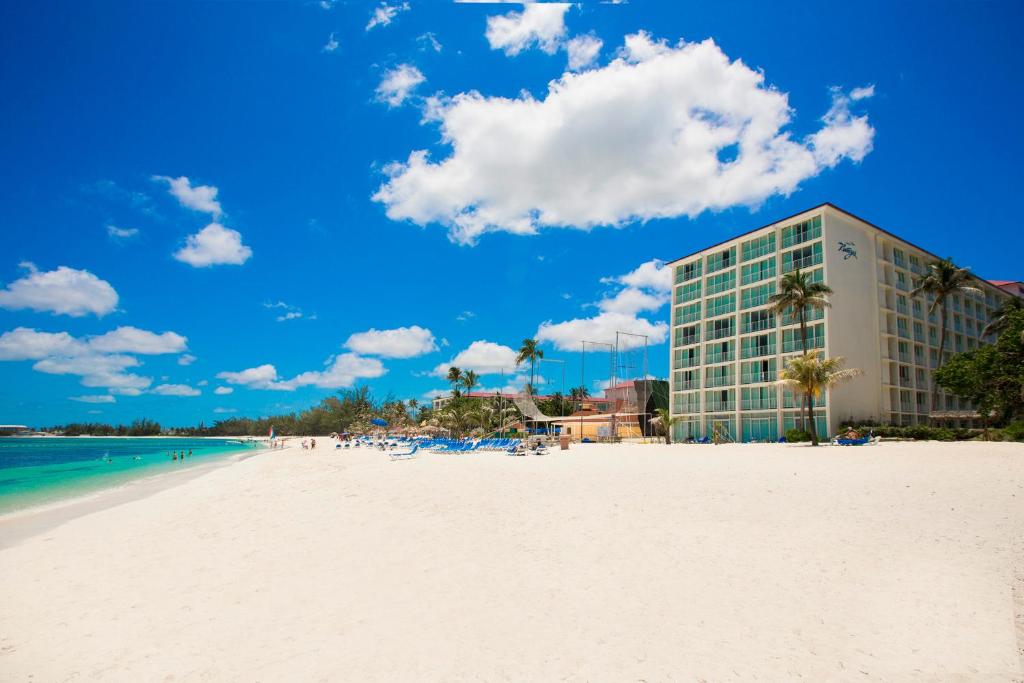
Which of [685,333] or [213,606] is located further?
[685,333]

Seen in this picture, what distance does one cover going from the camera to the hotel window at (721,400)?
47.5 metres

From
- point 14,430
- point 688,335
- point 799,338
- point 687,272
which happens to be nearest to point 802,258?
point 799,338

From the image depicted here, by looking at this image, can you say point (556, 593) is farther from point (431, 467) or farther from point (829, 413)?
point (829, 413)

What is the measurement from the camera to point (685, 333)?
177 feet

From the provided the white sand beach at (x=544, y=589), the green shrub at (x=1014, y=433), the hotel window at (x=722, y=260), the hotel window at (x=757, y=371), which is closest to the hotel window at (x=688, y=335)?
the hotel window at (x=722, y=260)

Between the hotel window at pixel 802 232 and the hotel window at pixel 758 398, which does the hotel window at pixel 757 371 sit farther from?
the hotel window at pixel 802 232

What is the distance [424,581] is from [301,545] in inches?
129

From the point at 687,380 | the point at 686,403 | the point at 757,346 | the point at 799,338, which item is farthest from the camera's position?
the point at 687,380

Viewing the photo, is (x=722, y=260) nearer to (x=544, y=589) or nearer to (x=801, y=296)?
(x=801, y=296)

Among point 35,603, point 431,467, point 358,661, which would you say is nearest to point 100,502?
point 431,467

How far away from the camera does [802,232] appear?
4400cm

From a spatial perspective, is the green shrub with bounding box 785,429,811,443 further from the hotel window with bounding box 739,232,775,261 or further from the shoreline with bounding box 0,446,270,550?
the shoreline with bounding box 0,446,270,550

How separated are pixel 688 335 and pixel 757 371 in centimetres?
894

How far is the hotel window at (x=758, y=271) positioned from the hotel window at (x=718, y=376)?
7.76 meters
